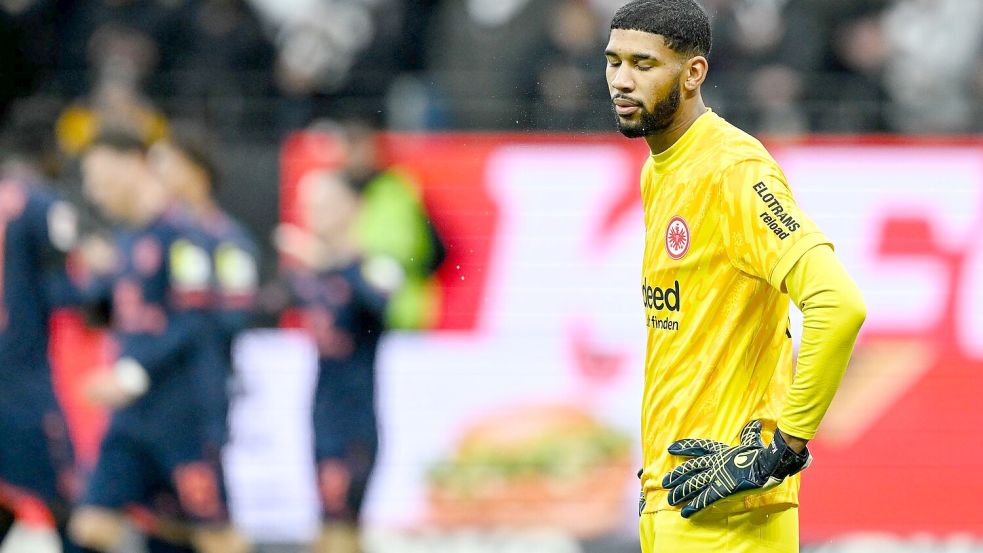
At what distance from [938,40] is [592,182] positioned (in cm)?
279

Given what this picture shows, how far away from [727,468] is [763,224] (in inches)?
23.5

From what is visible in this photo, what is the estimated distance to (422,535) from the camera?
9.16 meters

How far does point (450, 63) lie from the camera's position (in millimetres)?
10055

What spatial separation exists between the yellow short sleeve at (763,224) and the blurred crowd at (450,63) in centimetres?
502

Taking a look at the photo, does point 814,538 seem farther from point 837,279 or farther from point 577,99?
point 837,279

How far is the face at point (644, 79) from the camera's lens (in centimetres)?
390

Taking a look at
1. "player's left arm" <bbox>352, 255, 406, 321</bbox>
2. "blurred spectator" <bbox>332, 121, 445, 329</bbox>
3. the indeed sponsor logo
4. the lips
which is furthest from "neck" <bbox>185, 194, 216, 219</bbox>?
the lips

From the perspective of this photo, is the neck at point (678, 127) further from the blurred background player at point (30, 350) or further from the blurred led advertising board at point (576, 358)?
the blurred background player at point (30, 350)

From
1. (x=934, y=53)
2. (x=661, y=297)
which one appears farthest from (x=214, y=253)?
(x=661, y=297)

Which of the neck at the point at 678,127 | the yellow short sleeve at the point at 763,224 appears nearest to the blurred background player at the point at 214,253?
the neck at the point at 678,127

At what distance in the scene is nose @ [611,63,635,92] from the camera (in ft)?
12.8

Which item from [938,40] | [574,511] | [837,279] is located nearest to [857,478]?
[574,511]

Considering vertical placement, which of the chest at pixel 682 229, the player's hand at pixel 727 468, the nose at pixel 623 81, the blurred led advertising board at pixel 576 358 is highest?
the nose at pixel 623 81

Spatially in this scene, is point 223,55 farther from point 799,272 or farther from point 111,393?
point 799,272
